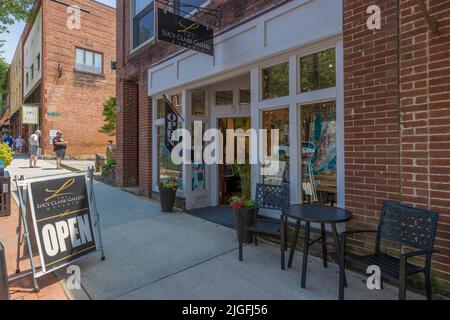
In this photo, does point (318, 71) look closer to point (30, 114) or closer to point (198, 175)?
point (198, 175)

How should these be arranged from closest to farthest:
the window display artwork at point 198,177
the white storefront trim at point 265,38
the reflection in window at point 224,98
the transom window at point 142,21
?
the white storefront trim at point 265,38
the reflection in window at point 224,98
the window display artwork at point 198,177
the transom window at point 142,21

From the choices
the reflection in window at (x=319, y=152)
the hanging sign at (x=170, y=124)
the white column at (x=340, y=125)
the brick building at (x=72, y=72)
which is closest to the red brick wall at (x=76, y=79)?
the brick building at (x=72, y=72)

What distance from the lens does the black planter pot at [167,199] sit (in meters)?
6.23

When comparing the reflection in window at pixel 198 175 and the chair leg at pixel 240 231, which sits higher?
the reflection in window at pixel 198 175

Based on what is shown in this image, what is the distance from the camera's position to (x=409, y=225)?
2701mm

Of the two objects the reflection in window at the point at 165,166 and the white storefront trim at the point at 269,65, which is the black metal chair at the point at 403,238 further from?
the reflection in window at the point at 165,166

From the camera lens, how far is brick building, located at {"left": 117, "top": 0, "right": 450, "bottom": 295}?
2.88 meters

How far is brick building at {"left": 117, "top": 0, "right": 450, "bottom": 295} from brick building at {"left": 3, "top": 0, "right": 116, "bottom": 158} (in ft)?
48.3

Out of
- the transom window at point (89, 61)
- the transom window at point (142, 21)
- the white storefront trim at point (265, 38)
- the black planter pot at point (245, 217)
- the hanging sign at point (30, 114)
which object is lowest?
the black planter pot at point (245, 217)

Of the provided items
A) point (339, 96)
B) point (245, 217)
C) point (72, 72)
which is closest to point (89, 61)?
point (72, 72)

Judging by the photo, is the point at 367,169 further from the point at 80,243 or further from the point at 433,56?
the point at 80,243

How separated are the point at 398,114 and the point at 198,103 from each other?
4384 mm

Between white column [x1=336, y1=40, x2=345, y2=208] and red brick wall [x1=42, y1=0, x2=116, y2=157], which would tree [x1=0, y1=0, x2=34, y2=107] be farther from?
white column [x1=336, y1=40, x2=345, y2=208]

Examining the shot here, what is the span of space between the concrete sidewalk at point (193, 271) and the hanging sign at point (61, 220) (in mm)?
282
